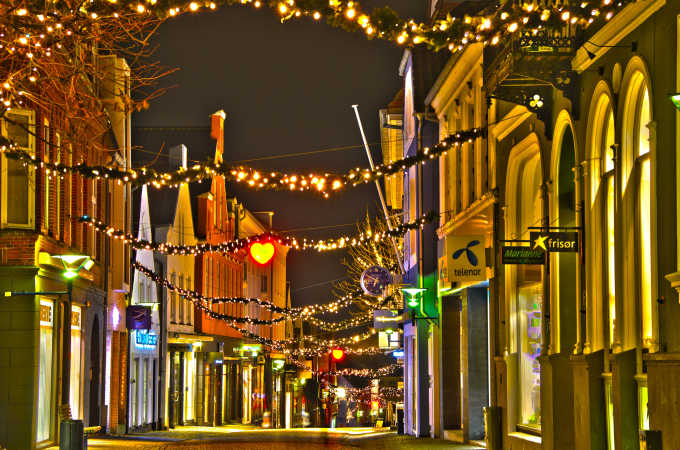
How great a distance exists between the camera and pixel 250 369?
6525cm

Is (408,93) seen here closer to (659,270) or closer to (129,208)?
(129,208)

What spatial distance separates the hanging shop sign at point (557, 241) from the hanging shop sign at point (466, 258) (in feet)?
23.7

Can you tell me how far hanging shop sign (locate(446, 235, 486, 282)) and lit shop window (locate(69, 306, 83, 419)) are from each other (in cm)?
→ 946

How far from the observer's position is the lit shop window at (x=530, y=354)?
2028 centimetres

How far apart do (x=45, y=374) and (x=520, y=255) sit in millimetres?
11948

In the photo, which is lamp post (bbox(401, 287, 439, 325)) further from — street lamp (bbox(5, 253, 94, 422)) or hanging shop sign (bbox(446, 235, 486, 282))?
street lamp (bbox(5, 253, 94, 422))

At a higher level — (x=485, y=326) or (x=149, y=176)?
(x=149, y=176)

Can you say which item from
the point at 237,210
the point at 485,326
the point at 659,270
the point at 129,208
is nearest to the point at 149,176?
the point at 659,270

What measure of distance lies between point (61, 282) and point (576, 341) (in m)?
12.8

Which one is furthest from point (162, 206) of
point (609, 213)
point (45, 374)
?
point (609, 213)

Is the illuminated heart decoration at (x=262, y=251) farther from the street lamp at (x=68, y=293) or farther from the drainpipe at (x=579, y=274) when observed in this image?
the drainpipe at (x=579, y=274)

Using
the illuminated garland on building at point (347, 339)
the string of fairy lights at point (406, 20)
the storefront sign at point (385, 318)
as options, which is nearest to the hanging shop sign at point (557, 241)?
the string of fairy lights at point (406, 20)

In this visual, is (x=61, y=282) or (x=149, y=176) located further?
(x=61, y=282)

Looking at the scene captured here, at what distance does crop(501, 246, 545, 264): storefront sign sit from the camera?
17203mm
